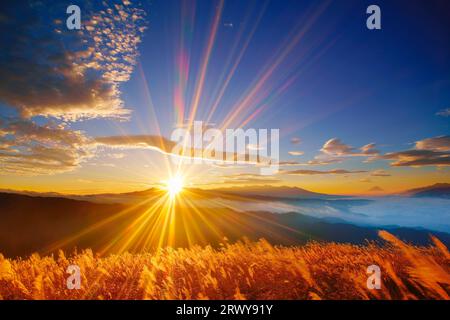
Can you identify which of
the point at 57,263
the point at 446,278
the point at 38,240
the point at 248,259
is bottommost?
the point at 38,240

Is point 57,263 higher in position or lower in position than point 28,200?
higher

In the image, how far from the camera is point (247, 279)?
4535 millimetres

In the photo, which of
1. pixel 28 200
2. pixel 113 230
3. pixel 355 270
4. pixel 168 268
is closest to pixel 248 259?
pixel 168 268

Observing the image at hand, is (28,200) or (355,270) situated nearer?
(355,270)

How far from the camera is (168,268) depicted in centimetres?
565

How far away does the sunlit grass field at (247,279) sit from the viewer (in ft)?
14.2

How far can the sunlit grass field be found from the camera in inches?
170
